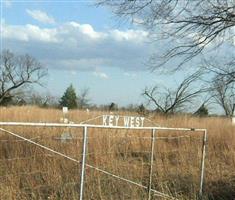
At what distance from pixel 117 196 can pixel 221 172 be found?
4.88 meters

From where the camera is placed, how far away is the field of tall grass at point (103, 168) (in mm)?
8609

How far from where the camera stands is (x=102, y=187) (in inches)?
366

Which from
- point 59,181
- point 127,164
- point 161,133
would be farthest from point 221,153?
point 59,181

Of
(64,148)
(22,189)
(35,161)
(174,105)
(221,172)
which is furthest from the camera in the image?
(174,105)

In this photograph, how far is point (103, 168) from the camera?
379 inches

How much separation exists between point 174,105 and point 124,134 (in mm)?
31435

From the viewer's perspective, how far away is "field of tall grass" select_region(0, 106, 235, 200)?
28.2 ft

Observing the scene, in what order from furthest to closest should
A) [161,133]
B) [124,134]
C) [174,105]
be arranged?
[174,105] < [161,133] < [124,134]

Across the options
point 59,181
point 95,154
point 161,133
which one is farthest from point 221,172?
point 59,181

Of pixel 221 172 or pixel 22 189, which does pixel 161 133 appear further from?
pixel 22 189

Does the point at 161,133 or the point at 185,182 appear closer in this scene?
the point at 185,182

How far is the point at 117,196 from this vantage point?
9.34m

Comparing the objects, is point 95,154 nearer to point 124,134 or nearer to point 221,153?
point 124,134

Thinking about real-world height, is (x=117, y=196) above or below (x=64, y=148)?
below
